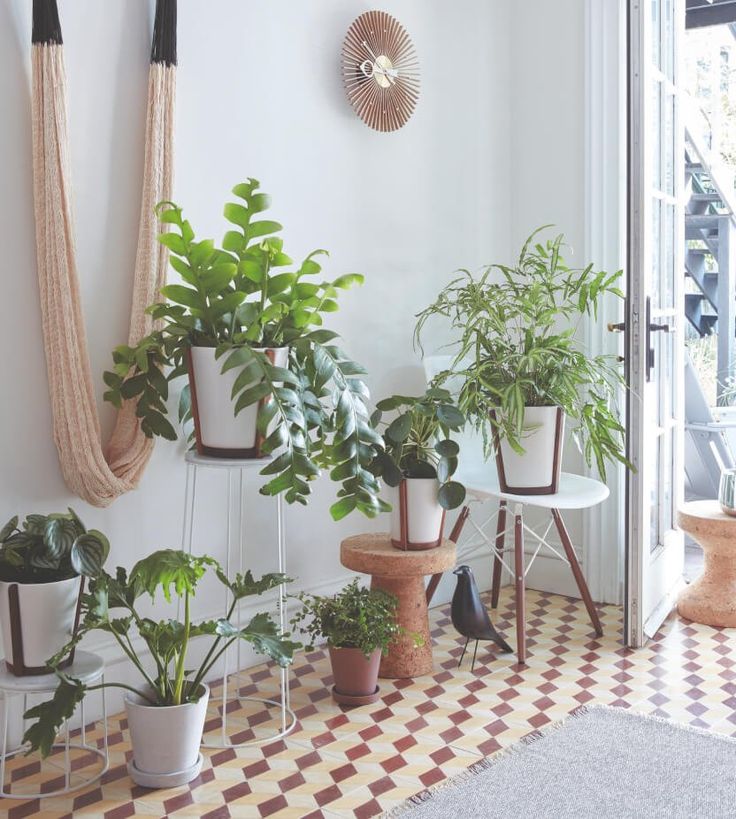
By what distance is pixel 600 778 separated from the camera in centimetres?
225

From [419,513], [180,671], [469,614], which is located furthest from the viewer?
[469,614]

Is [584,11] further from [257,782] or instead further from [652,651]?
[257,782]

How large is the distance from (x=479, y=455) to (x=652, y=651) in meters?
0.86

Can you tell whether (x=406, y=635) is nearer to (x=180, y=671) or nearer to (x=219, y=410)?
(x=180, y=671)

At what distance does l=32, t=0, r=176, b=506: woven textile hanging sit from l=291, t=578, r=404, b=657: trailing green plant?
2.01 ft

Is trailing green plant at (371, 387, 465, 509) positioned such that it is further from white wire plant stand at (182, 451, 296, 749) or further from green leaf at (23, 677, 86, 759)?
green leaf at (23, 677, 86, 759)

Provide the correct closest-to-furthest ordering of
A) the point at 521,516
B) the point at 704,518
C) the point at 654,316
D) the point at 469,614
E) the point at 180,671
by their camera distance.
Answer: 1. the point at 180,671
2. the point at 469,614
3. the point at 521,516
4. the point at 654,316
5. the point at 704,518

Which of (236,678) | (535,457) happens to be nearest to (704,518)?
(535,457)

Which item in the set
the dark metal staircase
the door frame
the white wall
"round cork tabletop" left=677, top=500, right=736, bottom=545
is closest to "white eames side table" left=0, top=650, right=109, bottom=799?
the white wall

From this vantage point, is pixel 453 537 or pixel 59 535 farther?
pixel 453 537

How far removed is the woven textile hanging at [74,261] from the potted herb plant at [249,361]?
0.09 m

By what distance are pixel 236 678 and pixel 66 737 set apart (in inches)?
21.7

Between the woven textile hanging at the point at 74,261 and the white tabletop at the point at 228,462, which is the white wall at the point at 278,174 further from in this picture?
the white tabletop at the point at 228,462

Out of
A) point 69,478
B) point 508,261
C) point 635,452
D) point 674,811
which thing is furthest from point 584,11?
point 674,811
